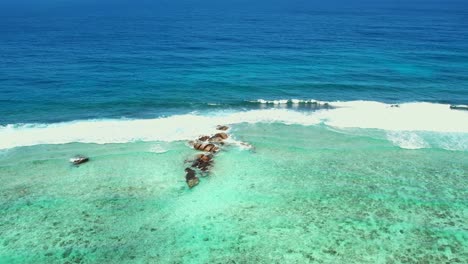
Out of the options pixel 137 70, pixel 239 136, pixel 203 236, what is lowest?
pixel 203 236

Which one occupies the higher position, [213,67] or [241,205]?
[213,67]

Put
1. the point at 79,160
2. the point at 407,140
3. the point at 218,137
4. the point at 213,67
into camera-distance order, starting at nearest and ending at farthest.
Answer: the point at 79,160
the point at 218,137
the point at 407,140
the point at 213,67

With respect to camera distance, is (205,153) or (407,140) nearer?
(205,153)

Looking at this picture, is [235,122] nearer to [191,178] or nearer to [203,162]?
[203,162]

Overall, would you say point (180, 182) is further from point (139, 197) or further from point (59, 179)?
point (59, 179)

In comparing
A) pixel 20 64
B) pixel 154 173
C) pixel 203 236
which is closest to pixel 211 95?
pixel 154 173

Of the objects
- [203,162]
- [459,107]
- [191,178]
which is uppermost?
[459,107]

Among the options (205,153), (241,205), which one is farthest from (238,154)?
(241,205)

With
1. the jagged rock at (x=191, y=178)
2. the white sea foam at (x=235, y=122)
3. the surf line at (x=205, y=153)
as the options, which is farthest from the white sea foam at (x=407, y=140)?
the jagged rock at (x=191, y=178)

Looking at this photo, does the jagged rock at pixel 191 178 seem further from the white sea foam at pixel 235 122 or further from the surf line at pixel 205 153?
the white sea foam at pixel 235 122
